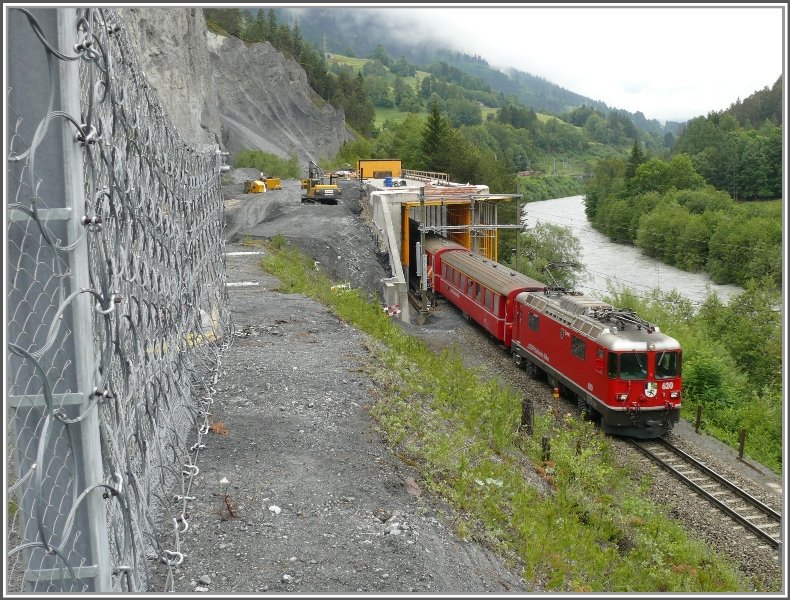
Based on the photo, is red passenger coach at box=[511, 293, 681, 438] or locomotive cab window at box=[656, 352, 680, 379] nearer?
red passenger coach at box=[511, 293, 681, 438]

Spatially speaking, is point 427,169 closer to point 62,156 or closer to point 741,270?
point 741,270

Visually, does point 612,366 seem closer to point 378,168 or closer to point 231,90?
point 378,168

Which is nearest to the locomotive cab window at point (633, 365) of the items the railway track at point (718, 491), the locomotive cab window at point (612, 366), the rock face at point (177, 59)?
the locomotive cab window at point (612, 366)

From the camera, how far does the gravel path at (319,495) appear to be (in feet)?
20.4

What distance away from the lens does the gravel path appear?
6.22 m

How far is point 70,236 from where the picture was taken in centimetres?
372

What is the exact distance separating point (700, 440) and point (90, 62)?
17216 mm

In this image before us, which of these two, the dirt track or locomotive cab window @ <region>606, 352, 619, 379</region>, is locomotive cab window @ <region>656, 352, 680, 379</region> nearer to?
locomotive cab window @ <region>606, 352, 619, 379</region>

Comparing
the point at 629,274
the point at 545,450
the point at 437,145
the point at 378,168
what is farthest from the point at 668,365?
the point at 437,145

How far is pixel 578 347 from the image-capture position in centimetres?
1755

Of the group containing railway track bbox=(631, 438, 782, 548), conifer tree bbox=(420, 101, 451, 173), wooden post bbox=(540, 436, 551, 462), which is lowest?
railway track bbox=(631, 438, 782, 548)

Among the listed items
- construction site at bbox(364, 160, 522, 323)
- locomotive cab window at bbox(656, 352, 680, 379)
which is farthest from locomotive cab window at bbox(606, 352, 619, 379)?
construction site at bbox(364, 160, 522, 323)

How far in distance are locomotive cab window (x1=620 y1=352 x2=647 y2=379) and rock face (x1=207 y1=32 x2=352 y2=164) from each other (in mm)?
55275

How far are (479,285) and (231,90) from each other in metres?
57.7
